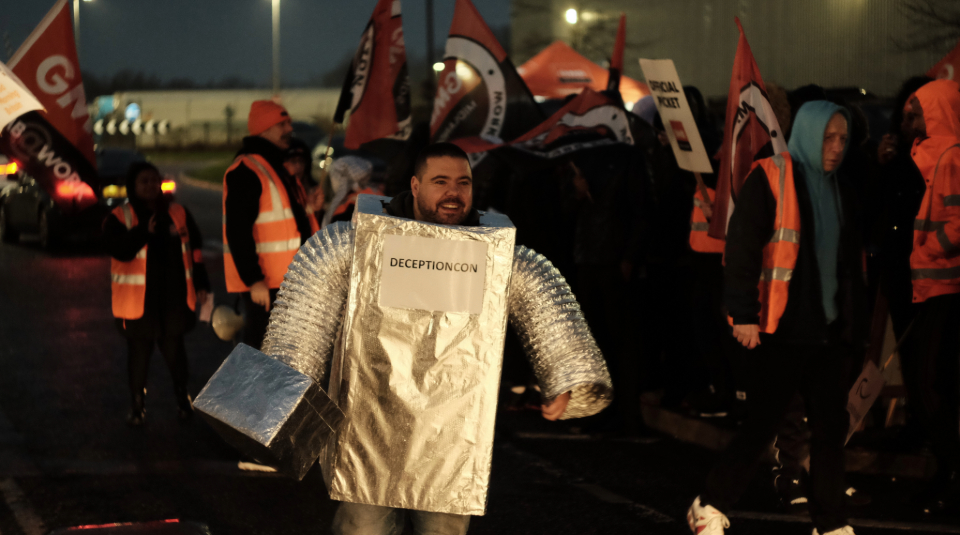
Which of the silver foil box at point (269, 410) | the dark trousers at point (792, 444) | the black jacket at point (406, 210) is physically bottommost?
the dark trousers at point (792, 444)

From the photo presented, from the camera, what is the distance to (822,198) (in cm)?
459

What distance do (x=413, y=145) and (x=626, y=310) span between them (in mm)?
2397

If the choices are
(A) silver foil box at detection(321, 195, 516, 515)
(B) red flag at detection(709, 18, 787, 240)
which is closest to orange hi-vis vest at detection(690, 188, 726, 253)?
(B) red flag at detection(709, 18, 787, 240)

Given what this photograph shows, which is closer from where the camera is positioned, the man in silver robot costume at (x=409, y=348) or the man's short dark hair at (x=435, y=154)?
the man in silver robot costume at (x=409, y=348)

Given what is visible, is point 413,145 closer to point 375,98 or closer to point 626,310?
point 375,98

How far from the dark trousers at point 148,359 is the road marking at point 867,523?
3736 mm

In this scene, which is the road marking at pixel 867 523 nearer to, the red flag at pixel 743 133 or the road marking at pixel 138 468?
the red flag at pixel 743 133

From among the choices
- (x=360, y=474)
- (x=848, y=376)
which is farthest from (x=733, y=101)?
(x=360, y=474)

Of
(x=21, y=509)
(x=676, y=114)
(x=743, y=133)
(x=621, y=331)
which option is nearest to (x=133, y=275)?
(x=21, y=509)

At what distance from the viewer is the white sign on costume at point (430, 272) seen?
10.8 ft

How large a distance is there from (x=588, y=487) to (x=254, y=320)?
2025 millimetres

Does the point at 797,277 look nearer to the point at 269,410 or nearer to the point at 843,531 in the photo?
the point at 843,531

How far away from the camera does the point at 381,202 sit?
11.6ft

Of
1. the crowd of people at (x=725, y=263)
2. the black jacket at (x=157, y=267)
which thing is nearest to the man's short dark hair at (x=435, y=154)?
the crowd of people at (x=725, y=263)
